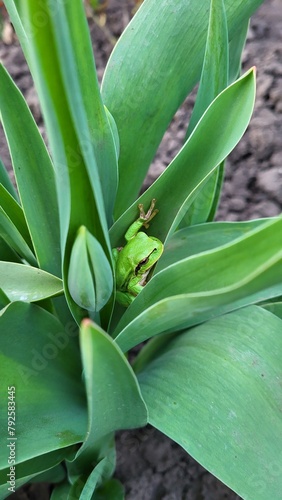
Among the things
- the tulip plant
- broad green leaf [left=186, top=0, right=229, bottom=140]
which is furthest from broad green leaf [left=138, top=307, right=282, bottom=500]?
broad green leaf [left=186, top=0, right=229, bottom=140]

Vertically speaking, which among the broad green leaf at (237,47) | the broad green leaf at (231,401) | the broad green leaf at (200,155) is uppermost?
the broad green leaf at (237,47)

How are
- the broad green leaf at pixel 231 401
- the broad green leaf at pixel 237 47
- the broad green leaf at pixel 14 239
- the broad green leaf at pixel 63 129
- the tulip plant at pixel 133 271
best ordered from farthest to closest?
the broad green leaf at pixel 237 47 → the broad green leaf at pixel 14 239 → the broad green leaf at pixel 231 401 → the tulip plant at pixel 133 271 → the broad green leaf at pixel 63 129

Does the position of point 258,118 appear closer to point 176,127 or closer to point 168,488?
point 176,127

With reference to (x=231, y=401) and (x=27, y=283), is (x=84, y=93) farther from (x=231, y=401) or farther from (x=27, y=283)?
(x=231, y=401)

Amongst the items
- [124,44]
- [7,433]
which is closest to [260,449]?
[7,433]

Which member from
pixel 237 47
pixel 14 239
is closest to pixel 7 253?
pixel 14 239

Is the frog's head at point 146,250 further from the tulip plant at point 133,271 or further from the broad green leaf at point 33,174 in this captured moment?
the broad green leaf at point 33,174

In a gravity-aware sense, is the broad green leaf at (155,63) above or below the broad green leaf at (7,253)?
above

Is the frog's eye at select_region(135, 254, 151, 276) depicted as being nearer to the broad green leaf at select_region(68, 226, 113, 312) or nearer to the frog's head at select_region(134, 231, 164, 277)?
the frog's head at select_region(134, 231, 164, 277)

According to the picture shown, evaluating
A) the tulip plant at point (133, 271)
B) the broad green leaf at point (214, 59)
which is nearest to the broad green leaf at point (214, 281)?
the tulip plant at point (133, 271)
